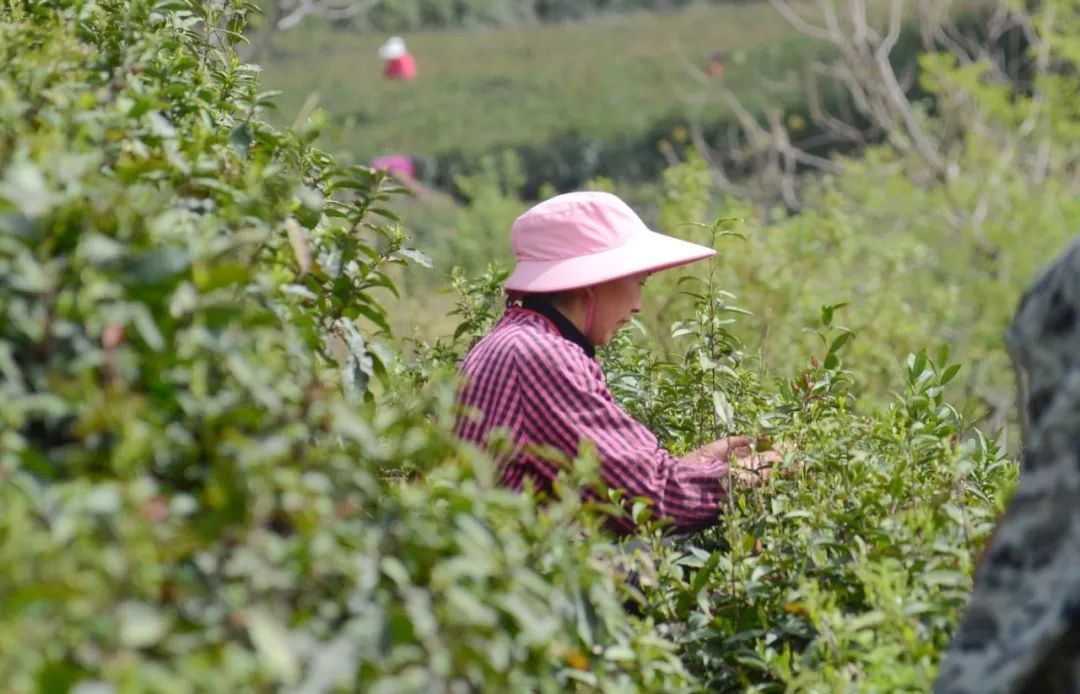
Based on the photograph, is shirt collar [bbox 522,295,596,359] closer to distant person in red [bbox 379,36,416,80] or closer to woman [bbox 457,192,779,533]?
woman [bbox 457,192,779,533]

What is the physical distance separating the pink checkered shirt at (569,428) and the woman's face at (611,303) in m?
0.17

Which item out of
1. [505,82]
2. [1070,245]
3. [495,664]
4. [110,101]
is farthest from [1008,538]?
[505,82]

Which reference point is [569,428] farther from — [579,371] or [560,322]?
[560,322]

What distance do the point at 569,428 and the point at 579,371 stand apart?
0.12 metres

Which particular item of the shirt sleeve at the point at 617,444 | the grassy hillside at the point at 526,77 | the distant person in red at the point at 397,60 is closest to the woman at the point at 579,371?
the shirt sleeve at the point at 617,444

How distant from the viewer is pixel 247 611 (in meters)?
1.49

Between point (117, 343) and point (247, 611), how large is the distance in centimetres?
39

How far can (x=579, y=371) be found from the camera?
2.63m

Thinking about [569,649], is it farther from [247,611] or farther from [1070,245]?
[1070,245]

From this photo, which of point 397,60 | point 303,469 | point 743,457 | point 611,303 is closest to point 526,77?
point 397,60

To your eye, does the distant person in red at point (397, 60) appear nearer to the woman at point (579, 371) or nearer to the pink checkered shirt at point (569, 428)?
the woman at point (579, 371)

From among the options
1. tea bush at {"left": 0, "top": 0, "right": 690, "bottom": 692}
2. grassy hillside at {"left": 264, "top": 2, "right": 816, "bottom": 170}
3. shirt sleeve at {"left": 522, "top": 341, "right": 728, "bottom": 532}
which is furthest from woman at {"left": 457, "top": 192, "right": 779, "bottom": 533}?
grassy hillside at {"left": 264, "top": 2, "right": 816, "bottom": 170}

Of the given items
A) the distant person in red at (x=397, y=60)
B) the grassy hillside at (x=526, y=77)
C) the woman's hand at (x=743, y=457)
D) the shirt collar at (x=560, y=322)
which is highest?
the shirt collar at (x=560, y=322)

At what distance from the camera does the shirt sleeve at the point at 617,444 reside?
8.37 feet
